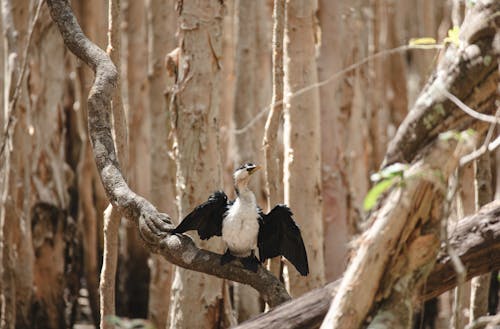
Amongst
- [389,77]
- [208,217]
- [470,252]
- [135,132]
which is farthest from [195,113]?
[389,77]

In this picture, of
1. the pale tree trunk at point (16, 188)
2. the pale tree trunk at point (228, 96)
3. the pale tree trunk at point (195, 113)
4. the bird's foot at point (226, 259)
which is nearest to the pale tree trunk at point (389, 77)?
the pale tree trunk at point (228, 96)

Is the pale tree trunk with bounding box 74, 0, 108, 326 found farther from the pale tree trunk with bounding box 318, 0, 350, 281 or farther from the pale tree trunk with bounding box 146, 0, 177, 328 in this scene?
the pale tree trunk with bounding box 318, 0, 350, 281

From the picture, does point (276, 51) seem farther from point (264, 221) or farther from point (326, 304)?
point (326, 304)

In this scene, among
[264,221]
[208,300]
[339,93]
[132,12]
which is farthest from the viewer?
[132,12]

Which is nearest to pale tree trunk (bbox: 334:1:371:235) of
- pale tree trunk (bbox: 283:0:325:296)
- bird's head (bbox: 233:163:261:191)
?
pale tree trunk (bbox: 283:0:325:296)

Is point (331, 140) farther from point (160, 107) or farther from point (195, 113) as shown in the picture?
point (195, 113)

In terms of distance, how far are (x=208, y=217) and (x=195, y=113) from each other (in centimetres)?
139

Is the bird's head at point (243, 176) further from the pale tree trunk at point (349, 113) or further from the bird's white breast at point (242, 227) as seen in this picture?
the pale tree trunk at point (349, 113)

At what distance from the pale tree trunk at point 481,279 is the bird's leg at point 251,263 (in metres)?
2.10

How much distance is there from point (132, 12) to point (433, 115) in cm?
839

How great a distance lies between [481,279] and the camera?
6668 mm

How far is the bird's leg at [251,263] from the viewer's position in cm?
498

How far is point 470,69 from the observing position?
399 centimetres

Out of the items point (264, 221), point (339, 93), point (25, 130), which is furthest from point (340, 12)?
point (264, 221)
